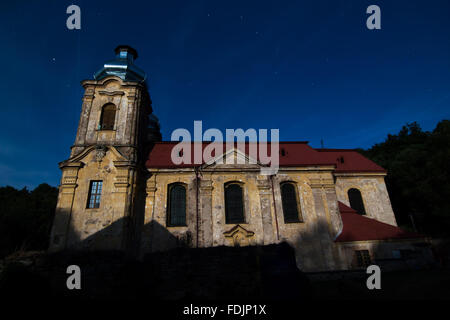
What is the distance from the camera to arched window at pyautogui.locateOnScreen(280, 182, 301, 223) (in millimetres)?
17266

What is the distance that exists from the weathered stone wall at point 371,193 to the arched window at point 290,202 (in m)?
4.54

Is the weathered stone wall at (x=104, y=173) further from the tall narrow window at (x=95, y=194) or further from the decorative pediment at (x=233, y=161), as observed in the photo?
the decorative pediment at (x=233, y=161)

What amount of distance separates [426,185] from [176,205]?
815 inches

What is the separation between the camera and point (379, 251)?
15.6m

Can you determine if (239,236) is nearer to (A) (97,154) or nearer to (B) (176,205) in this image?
(B) (176,205)

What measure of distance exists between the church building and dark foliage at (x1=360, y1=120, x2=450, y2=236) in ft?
15.2

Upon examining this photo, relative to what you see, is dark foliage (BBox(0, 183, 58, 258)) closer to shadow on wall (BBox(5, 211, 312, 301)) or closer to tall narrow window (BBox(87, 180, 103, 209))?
tall narrow window (BBox(87, 180, 103, 209))

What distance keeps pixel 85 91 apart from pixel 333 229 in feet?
65.7

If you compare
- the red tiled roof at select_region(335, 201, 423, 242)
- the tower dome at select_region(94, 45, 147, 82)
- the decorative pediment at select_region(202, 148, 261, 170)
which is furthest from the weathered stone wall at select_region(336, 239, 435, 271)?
the tower dome at select_region(94, 45, 147, 82)

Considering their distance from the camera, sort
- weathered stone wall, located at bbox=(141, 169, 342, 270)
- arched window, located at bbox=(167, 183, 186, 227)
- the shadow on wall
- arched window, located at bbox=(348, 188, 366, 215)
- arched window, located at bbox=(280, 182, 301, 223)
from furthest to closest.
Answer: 1. arched window, located at bbox=(348, 188, 366, 215)
2. arched window, located at bbox=(280, 182, 301, 223)
3. arched window, located at bbox=(167, 183, 186, 227)
4. weathered stone wall, located at bbox=(141, 169, 342, 270)
5. the shadow on wall

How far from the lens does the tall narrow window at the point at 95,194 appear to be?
49.1 ft

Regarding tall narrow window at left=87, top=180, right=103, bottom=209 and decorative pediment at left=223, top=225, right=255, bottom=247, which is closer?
tall narrow window at left=87, top=180, right=103, bottom=209

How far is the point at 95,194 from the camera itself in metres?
15.2
